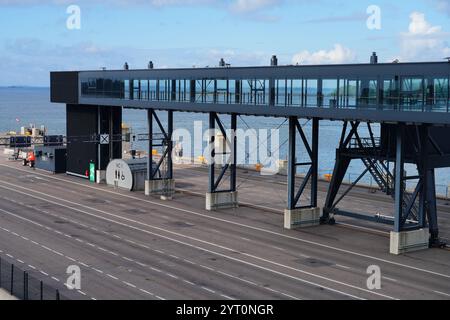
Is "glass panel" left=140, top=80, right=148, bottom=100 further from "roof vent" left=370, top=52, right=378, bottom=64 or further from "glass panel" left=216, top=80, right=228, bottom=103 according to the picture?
"roof vent" left=370, top=52, right=378, bottom=64

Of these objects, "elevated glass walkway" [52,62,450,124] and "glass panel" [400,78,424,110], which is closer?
"elevated glass walkway" [52,62,450,124]

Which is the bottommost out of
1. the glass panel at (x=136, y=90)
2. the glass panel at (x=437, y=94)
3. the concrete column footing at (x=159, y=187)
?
the concrete column footing at (x=159, y=187)

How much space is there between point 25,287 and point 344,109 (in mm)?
21095

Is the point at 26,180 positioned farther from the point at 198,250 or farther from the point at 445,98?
the point at 445,98

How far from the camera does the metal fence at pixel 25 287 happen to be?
93.9 feet

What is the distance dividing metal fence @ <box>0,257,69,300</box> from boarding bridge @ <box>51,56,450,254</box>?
18898 millimetres

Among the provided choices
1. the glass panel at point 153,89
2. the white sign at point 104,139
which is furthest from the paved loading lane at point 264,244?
the white sign at point 104,139

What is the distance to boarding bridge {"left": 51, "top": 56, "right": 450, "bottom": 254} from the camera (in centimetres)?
3719

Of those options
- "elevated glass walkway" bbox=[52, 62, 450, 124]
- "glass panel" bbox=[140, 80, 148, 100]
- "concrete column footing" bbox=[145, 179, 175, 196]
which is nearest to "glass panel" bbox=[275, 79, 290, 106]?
"elevated glass walkway" bbox=[52, 62, 450, 124]

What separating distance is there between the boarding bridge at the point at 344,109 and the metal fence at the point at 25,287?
62.0 ft

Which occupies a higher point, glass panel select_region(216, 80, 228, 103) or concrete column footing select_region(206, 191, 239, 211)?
glass panel select_region(216, 80, 228, 103)

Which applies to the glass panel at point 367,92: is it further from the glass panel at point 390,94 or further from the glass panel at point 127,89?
the glass panel at point 127,89
